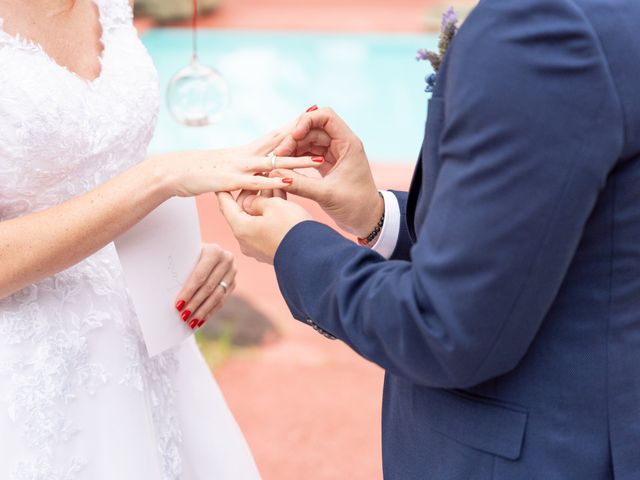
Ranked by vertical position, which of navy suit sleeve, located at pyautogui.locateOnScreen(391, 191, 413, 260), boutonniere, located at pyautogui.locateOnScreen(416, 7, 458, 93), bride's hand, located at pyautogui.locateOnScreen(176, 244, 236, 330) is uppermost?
boutonniere, located at pyautogui.locateOnScreen(416, 7, 458, 93)

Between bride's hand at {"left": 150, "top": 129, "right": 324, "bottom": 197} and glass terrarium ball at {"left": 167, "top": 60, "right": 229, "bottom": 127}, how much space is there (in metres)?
0.49

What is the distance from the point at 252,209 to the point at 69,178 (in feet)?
1.54

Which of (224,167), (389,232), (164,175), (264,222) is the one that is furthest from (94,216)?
(389,232)

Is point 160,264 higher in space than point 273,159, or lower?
lower

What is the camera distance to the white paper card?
1.67 meters

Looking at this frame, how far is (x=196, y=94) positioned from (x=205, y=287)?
0.51 m

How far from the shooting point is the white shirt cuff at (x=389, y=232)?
162 cm

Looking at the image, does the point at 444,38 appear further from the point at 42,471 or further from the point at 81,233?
the point at 42,471

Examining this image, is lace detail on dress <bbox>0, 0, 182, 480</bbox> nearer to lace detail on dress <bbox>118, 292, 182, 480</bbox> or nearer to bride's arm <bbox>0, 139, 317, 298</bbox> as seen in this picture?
lace detail on dress <bbox>118, 292, 182, 480</bbox>

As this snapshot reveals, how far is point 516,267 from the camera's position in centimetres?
104

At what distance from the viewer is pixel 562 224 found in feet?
3.41

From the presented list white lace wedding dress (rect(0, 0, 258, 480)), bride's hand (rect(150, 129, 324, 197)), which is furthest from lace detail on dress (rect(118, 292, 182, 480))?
bride's hand (rect(150, 129, 324, 197))

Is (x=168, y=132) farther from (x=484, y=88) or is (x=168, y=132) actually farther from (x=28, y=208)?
(x=484, y=88)

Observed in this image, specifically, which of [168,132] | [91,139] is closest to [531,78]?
[91,139]
